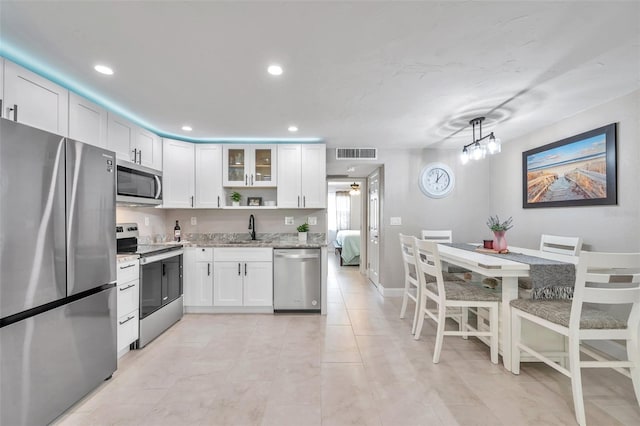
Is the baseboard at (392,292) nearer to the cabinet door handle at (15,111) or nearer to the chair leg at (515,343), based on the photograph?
the chair leg at (515,343)

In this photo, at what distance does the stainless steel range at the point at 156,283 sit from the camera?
265 cm

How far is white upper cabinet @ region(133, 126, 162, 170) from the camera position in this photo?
3041 millimetres

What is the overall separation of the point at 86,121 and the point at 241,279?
2200mm

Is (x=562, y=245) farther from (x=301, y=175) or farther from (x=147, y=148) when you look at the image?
(x=147, y=148)

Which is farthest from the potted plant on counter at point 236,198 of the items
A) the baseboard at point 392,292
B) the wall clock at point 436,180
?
the wall clock at point 436,180

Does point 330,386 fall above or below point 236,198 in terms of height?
below

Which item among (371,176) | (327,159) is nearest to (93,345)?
(327,159)

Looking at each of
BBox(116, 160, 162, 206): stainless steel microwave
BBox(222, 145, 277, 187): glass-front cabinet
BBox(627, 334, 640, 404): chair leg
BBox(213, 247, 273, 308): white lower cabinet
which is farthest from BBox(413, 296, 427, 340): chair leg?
BBox(116, 160, 162, 206): stainless steel microwave

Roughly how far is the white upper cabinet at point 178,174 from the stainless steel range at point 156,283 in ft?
1.94

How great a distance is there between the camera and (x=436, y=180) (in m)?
4.30

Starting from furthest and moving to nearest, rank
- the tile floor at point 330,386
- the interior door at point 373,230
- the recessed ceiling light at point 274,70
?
the interior door at point 373,230, the recessed ceiling light at point 274,70, the tile floor at point 330,386

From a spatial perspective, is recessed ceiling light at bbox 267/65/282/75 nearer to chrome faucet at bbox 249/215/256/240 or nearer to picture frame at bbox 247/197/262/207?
picture frame at bbox 247/197/262/207

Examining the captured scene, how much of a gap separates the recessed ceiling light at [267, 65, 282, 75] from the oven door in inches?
81.1

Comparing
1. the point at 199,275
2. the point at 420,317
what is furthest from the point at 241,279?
the point at 420,317
